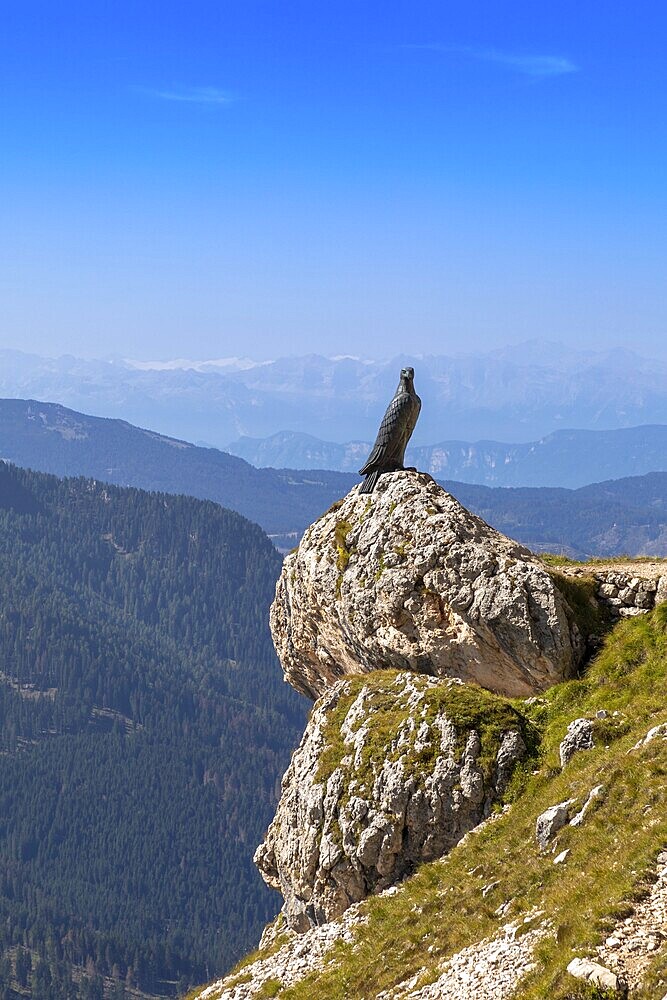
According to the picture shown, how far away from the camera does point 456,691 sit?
121ft

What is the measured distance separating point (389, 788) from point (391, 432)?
13827 mm

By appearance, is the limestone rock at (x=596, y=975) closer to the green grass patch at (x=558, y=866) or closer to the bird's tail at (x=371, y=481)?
the green grass patch at (x=558, y=866)

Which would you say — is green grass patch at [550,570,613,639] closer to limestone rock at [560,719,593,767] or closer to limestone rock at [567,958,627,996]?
limestone rock at [560,719,593,767]

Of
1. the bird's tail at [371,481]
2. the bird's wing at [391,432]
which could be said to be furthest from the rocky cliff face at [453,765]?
the bird's wing at [391,432]

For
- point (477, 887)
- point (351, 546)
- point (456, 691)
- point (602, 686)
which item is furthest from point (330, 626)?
point (477, 887)

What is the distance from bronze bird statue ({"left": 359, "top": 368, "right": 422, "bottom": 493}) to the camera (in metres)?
43.2

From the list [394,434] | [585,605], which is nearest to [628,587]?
[585,605]

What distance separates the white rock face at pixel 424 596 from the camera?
123ft

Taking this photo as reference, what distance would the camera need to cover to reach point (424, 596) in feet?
130

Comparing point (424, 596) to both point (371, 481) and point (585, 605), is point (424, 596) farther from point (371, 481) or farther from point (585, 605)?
point (371, 481)

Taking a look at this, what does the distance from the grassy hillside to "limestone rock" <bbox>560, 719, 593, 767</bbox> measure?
0.24 meters

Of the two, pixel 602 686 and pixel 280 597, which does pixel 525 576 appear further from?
pixel 280 597

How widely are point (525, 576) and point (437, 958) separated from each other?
1413cm

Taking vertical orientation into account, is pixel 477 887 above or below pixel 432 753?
below
